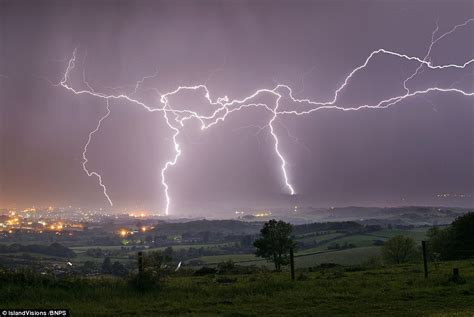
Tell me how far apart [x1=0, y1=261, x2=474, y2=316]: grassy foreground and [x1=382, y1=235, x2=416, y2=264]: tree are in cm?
2916

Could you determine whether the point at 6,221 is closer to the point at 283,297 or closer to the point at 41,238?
the point at 41,238

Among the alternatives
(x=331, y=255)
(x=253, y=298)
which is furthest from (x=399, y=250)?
(x=253, y=298)

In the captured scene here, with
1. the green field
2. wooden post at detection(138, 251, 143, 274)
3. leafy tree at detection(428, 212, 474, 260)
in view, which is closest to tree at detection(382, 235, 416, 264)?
leafy tree at detection(428, 212, 474, 260)

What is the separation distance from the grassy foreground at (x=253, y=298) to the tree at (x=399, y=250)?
29.2m

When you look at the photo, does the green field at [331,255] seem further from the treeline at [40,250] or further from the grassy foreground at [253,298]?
the grassy foreground at [253,298]

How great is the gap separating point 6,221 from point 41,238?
24.2 metres

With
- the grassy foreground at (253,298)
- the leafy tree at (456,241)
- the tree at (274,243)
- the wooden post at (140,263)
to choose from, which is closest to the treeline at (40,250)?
the tree at (274,243)

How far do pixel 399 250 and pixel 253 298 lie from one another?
116 ft

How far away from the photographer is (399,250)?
4350 centimetres

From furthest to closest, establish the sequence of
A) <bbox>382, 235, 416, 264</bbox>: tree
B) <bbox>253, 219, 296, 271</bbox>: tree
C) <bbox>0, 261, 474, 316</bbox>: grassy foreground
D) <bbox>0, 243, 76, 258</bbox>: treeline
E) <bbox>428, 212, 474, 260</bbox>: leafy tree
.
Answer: <bbox>0, 243, 76, 258</bbox>: treeline → <bbox>382, 235, 416, 264</bbox>: tree → <bbox>253, 219, 296, 271</bbox>: tree → <bbox>428, 212, 474, 260</bbox>: leafy tree → <bbox>0, 261, 474, 316</bbox>: grassy foreground

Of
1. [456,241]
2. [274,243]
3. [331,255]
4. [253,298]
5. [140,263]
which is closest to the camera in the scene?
[253,298]

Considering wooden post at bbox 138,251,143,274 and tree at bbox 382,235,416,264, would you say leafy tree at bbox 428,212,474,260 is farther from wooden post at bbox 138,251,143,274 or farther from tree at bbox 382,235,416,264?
wooden post at bbox 138,251,143,274

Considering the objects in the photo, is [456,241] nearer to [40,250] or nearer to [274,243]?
[274,243]

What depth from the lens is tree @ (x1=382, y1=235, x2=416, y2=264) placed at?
141 ft
